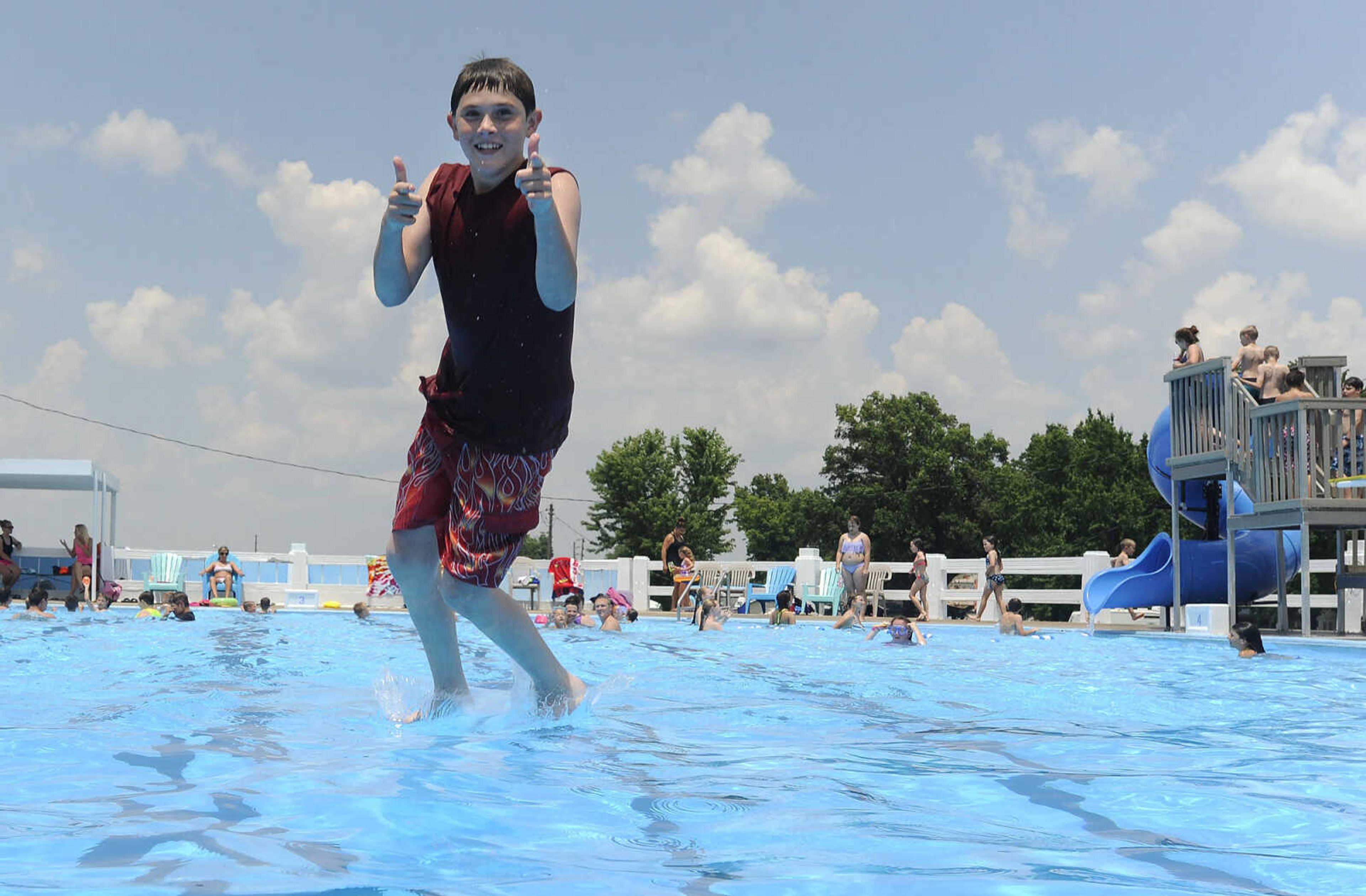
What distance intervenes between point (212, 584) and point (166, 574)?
101cm

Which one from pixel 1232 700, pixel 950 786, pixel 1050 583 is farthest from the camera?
pixel 1050 583

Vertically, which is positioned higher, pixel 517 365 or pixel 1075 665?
pixel 517 365

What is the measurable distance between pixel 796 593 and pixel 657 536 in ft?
119

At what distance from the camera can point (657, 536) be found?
57.3 metres

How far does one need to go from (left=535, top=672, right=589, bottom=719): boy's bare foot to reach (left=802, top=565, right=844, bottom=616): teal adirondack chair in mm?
14694

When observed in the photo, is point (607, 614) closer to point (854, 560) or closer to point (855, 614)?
point (855, 614)

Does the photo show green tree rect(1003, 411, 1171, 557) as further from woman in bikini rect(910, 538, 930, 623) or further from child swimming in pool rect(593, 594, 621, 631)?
child swimming in pool rect(593, 594, 621, 631)

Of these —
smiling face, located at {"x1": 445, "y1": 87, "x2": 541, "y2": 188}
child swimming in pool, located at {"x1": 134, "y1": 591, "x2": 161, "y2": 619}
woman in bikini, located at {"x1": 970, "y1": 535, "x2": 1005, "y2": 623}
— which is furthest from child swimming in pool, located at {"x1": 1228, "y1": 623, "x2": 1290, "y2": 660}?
child swimming in pool, located at {"x1": 134, "y1": 591, "x2": 161, "y2": 619}

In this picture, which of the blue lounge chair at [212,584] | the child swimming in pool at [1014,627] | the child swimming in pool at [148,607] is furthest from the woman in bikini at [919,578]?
the blue lounge chair at [212,584]

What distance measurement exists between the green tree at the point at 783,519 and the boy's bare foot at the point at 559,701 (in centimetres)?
5316

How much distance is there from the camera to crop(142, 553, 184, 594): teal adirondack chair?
21.0 metres

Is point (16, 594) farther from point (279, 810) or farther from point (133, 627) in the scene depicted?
point (279, 810)

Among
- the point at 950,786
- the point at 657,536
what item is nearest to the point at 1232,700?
the point at 950,786

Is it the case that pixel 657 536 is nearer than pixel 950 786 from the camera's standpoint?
No
